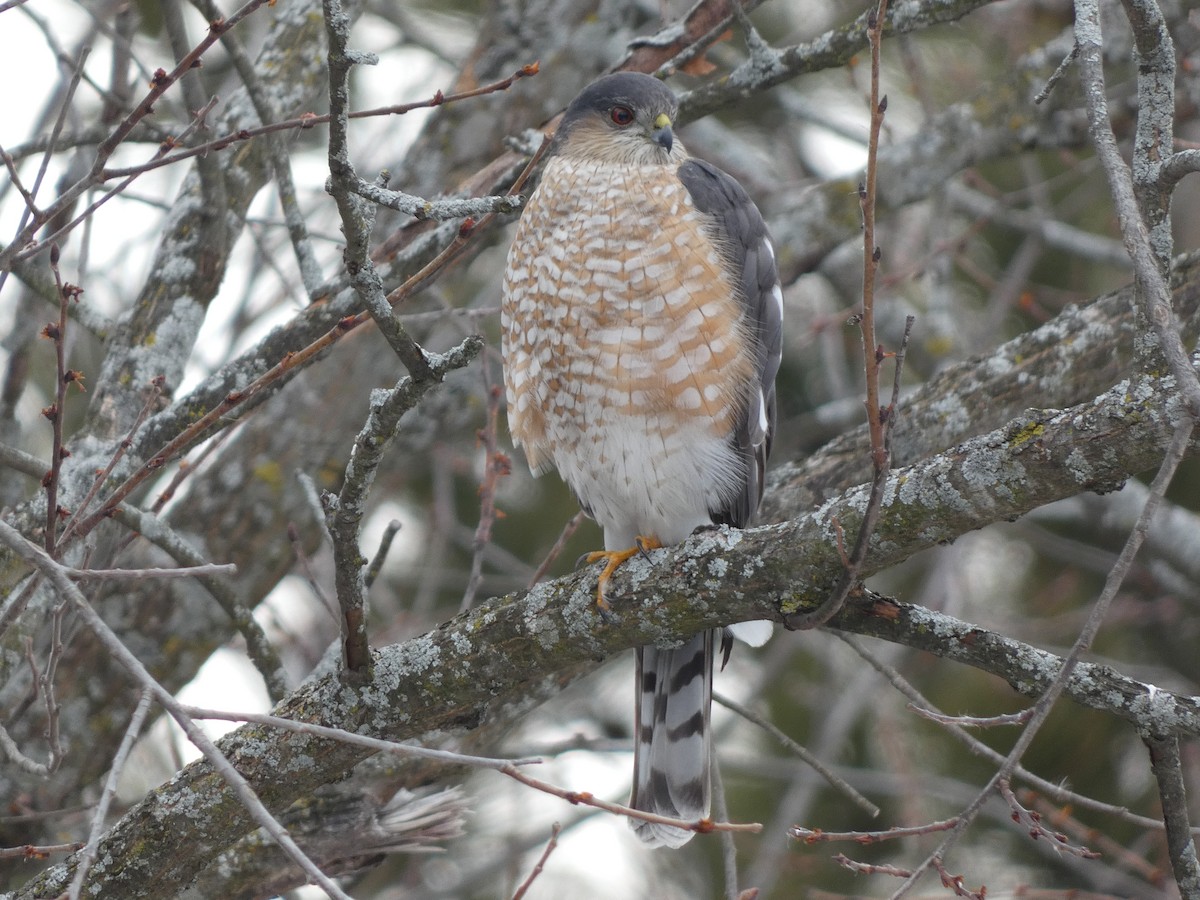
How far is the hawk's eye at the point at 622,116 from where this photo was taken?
398 cm

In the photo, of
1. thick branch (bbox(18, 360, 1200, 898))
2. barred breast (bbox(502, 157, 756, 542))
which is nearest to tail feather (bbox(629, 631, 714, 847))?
barred breast (bbox(502, 157, 756, 542))

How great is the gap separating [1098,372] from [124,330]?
112 inches

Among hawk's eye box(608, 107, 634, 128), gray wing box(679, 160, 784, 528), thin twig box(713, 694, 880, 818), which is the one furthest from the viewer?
hawk's eye box(608, 107, 634, 128)

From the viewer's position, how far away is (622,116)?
13.1 ft

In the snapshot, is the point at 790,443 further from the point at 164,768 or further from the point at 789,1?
the point at 164,768

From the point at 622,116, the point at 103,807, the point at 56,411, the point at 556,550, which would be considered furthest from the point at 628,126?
the point at 103,807

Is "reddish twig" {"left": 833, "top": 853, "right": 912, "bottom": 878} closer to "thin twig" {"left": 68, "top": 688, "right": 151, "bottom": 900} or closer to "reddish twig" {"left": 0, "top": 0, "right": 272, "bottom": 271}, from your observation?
"thin twig" {"left": 68, "top": 688, "right": 151, "bottom": 900}

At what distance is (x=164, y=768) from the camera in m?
6.69

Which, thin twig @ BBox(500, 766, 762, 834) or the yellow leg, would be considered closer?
thin twig @ BBox(500, 766, 762, 834)

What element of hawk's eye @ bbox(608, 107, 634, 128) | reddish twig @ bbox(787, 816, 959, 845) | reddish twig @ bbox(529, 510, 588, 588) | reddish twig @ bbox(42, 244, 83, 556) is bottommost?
reddish twig @ bbox(787, 816, 959, 845)

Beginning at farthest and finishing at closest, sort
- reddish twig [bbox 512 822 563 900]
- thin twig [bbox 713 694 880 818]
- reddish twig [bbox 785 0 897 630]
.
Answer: thin twig [bbox 713 694 880 818], reddish twig [bbox 512 822 563 900], reddish twig [bbox 785 0 897 630]

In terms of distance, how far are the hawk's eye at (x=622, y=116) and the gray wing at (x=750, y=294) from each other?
250mm

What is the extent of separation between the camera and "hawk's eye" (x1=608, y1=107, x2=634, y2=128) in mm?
3984

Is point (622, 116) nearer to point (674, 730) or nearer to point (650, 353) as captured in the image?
point (650, 353)
